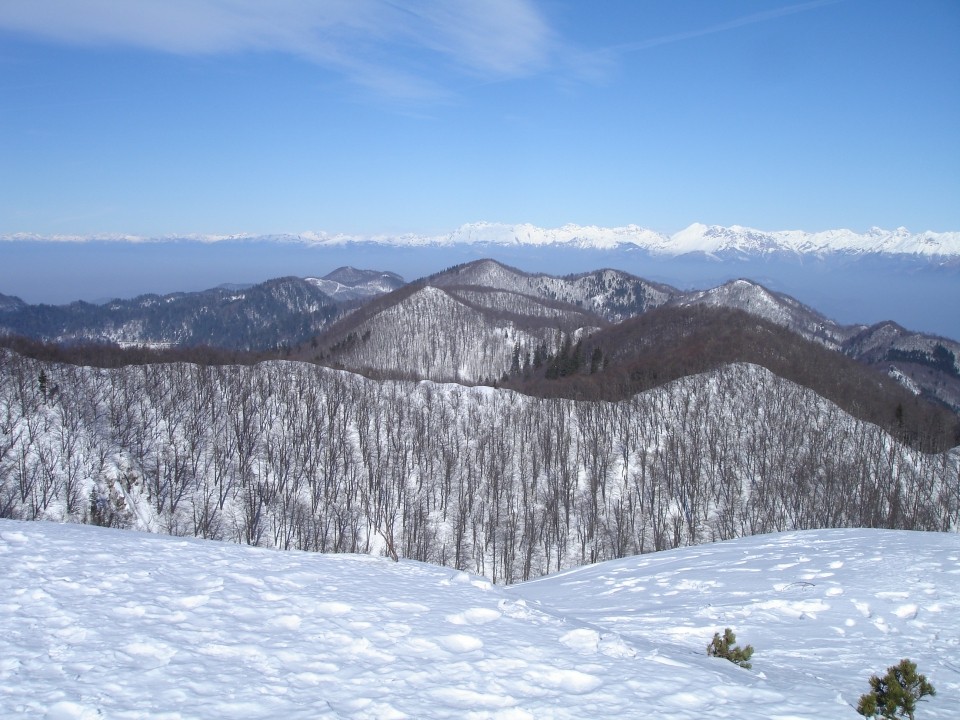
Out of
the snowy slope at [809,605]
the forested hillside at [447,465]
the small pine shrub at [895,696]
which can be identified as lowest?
the forested hillside at [447,465]

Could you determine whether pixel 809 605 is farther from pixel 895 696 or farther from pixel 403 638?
pixel 403 638

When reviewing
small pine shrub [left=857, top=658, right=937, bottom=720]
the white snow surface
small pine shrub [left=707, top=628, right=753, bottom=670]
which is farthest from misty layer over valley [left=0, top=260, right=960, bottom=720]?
small pine shrub [left=857, top=658, right=937, bottom=720]

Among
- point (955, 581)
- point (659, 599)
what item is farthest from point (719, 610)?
point (955, 581)

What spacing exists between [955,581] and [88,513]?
→ 5877cm

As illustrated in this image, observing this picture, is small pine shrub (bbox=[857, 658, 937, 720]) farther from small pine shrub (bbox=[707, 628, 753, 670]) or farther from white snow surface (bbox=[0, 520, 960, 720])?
small pine shrub (bbox=[707, 628, 753, 670])

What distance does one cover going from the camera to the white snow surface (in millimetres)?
7770

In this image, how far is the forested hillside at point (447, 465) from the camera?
56562mm

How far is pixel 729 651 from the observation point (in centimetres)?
1048

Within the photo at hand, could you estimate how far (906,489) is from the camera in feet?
211

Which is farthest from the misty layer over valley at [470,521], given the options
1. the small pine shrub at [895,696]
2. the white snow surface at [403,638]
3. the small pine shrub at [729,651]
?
the small pine shrub at [895,696]

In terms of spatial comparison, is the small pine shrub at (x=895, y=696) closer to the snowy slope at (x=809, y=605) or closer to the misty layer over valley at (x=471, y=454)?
the snowy slope at (x=809, y=605)

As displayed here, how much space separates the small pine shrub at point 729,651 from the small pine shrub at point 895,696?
195cm

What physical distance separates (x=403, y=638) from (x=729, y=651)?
20.3 feet

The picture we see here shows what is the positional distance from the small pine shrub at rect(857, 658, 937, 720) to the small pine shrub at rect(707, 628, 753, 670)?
6.40ft
